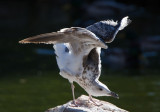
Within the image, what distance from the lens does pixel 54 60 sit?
1535 centimetres

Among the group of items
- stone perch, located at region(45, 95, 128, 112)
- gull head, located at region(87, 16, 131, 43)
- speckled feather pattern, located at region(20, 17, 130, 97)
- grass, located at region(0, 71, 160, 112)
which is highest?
grass, located at region(0, 71, 160, 112)

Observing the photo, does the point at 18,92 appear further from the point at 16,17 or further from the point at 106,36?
the point at 16,17

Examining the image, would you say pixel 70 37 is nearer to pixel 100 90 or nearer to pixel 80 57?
pixel 80 57

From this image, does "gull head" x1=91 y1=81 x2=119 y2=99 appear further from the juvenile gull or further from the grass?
the grass

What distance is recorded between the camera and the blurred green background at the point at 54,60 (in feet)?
40.1

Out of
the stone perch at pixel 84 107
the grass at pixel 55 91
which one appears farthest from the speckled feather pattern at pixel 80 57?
the grass at pixel 55 91

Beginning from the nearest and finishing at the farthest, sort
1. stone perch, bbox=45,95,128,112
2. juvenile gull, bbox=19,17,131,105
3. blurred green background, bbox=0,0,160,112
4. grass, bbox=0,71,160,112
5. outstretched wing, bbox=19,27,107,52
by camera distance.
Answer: outstretched wing, bbox=19,27,107,52 < juvenile gull, bbox=19,17,131,105 < stone perch, bbox=45,95,128,112 < grass, bbox=0,71,160,112 < blurred green background, bbox=0,0,160,112

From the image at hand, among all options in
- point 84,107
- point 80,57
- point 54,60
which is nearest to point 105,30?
A: point 80,57

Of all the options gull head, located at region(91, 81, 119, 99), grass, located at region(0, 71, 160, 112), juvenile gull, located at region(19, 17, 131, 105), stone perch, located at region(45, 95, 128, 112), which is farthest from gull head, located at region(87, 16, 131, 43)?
grass, located at region(0, 71, 160, 112)

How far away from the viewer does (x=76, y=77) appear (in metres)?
6.76

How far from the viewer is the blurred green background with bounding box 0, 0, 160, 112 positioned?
12234 millimetres

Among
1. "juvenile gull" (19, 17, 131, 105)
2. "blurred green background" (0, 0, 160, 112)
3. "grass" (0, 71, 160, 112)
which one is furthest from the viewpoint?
"blurred green background" (0, 0, 160, 112)

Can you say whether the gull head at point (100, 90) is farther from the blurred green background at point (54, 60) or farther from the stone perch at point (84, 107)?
the blurred green background at point (54, 60)

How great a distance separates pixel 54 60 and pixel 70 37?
29.0 ft
